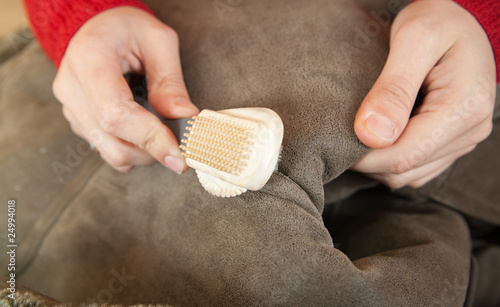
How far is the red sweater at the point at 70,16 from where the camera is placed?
1.96 feet

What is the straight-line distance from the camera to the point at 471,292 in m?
0.58

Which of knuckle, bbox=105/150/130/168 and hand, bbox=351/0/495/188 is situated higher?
hand, bbox=351/0/495/188

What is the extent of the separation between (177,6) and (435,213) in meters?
0.75

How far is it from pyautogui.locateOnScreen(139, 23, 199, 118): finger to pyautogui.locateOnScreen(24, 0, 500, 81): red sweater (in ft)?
0.45

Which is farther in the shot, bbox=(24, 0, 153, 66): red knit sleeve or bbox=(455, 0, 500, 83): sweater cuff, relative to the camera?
bbox=(24, 0, 153, 66): red knit sleeve

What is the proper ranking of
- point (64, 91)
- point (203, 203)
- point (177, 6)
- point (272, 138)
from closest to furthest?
point (272, 138) < point (203, 203) < point (64, 91) < point (177, 6)

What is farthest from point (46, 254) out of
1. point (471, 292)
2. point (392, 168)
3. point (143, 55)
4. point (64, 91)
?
point (471, 292)

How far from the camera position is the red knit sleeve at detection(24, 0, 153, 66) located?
70 cm

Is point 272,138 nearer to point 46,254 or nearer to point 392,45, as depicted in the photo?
point 392,45

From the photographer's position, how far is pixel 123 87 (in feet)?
Result: 1.84

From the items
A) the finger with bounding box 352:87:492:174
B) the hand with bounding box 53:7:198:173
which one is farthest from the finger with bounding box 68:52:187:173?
the finger with bounding box 352:87:492:174

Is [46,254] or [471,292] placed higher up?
[471,292]

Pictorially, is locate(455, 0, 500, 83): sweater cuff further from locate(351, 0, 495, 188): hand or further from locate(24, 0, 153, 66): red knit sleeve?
locate(24, 0, 153, 66): red knit sleeve

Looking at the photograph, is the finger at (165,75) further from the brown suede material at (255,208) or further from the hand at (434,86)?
the hand at (434,86)
